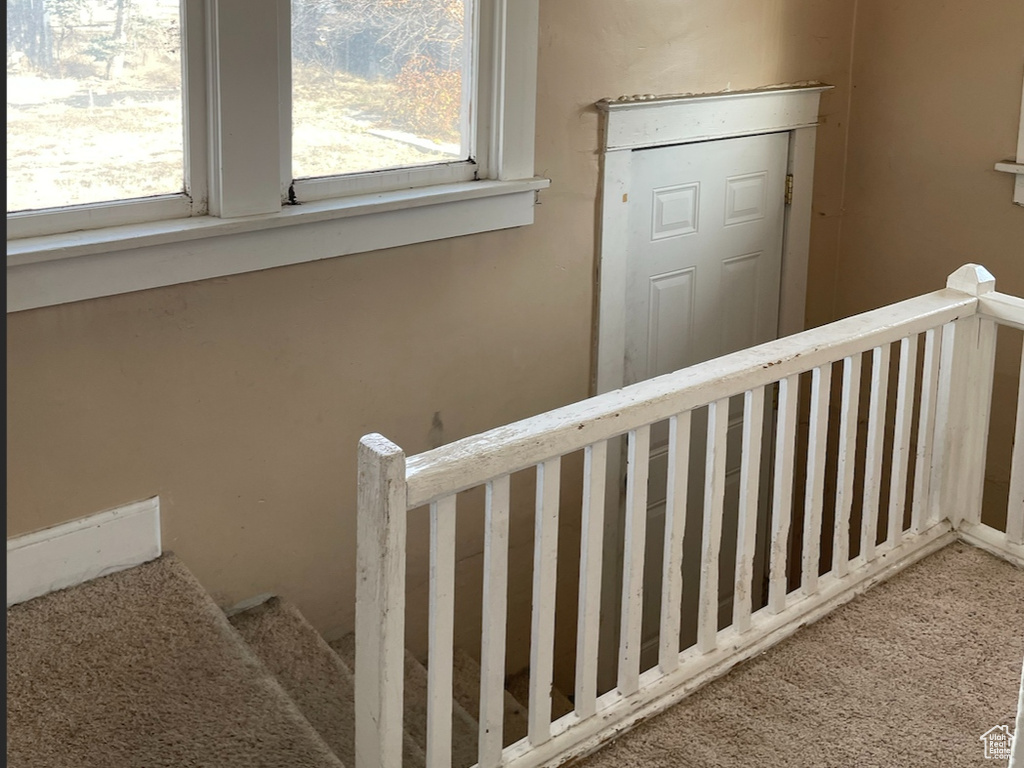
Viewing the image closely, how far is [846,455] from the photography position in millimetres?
2344

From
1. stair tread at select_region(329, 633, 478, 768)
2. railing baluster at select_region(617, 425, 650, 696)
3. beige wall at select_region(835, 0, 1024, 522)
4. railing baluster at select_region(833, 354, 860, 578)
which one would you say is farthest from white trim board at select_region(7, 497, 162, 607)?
beige wall at select_region(835, 0, 1024, 522)

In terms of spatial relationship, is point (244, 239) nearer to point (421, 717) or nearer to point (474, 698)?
point (421, 717)

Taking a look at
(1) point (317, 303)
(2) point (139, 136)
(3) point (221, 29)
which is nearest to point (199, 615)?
(1) point (317, 303)

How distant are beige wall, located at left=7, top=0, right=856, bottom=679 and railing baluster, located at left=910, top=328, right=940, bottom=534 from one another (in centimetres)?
104

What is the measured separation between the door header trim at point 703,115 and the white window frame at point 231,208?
0.49 m

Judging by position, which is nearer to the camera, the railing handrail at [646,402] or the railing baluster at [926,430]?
the railing handrail at [646,402]

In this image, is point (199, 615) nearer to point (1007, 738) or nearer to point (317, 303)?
point (317, 303)

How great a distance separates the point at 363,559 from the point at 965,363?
162 centimetres

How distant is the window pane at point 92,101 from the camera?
2.10 metres

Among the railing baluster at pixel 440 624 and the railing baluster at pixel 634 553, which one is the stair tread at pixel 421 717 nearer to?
the railing baluster at pixel 634 553

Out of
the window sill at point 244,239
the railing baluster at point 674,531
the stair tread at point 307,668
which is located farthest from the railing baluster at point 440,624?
the window sill at point 244,239

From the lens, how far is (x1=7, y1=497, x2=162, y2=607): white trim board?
2.26 m

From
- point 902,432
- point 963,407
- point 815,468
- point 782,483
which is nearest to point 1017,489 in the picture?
point 963,407

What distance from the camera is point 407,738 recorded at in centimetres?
247
